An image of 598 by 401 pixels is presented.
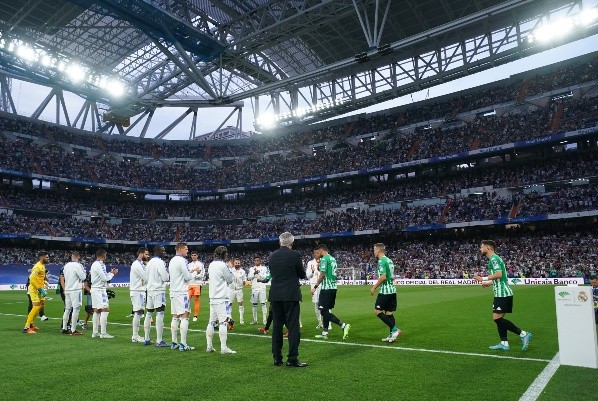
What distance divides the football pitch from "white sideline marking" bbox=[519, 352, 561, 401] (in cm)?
8

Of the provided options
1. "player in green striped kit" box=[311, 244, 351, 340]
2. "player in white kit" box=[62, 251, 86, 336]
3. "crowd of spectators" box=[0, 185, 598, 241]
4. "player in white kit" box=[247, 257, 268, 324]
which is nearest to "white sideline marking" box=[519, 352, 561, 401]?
"player in green striped kit" box=[311, 244, 351, 340]

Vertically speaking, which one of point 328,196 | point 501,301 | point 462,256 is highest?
point 328,196

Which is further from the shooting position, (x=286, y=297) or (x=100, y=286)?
(x=100, y=286)

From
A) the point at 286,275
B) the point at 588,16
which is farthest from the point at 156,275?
the point at 588,16

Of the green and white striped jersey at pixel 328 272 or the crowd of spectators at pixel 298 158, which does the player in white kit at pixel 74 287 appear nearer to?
the green and white striped jersey at pixel 328 272

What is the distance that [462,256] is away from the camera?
43.7 m

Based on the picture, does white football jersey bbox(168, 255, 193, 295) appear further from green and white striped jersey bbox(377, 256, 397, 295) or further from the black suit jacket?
green and white striped jersey bbox(377, 256, 397, 295)

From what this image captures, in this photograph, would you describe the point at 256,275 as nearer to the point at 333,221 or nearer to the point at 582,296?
the point at 582,296

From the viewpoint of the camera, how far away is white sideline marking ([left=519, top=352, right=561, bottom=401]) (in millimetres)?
6007

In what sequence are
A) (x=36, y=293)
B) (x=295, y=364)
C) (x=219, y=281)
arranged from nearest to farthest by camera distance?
(x=295, y=364) < (x=219, y=281) < (x=36, y=293)

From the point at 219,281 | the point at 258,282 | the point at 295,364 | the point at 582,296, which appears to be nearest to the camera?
the point at 582,296

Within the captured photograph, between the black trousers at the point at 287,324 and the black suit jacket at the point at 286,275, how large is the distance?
161 millimetres

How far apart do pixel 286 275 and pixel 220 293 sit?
1.98 meters

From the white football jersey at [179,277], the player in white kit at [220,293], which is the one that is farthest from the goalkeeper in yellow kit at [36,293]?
the player in white kit at [220,293]
